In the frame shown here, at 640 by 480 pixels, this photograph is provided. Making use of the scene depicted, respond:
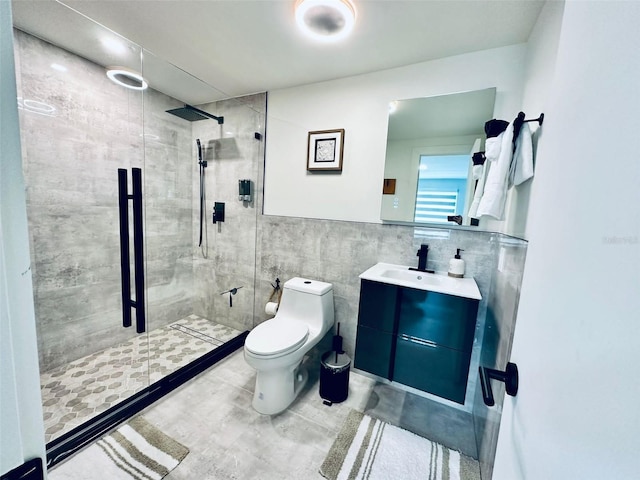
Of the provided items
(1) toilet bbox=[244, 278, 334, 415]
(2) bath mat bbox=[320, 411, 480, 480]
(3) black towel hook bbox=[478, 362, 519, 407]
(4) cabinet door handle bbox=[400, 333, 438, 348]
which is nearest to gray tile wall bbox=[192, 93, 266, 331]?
(1) toilet bbox=[244, 278, 334, 415]

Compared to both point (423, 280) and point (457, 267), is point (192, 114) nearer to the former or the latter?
point (423, 280)

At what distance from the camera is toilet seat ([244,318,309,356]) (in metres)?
1.53

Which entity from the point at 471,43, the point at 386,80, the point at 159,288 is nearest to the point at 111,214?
the point at 159,288

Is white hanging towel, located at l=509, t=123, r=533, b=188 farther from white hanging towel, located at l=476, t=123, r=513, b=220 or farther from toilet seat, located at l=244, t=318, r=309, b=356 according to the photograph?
toilet seat, located at l=244, t=318, r=309, b=356

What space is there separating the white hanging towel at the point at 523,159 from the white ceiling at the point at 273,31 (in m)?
0.72

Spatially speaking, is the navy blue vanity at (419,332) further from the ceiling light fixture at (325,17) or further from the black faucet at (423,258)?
the ceiling light fixture at (325,17)

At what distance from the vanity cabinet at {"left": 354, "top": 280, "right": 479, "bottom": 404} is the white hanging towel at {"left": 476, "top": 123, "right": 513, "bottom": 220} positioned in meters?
0.48

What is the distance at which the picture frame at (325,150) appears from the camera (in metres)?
2.01

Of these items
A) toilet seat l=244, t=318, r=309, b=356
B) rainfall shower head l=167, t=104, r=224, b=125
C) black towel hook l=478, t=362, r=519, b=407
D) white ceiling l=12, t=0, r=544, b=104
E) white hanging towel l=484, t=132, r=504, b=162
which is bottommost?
toilet seat l=244, t=318, r=309, b=356

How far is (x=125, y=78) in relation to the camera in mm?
1977

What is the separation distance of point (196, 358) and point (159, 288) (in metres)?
0.87

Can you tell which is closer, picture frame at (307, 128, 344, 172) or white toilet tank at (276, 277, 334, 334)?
white toilet tank at (276, 277, 334, 334)

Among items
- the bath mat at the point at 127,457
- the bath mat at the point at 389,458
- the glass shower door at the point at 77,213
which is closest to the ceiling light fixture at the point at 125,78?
the glass shower door at the point at 77,213

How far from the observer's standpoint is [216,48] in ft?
5.69
